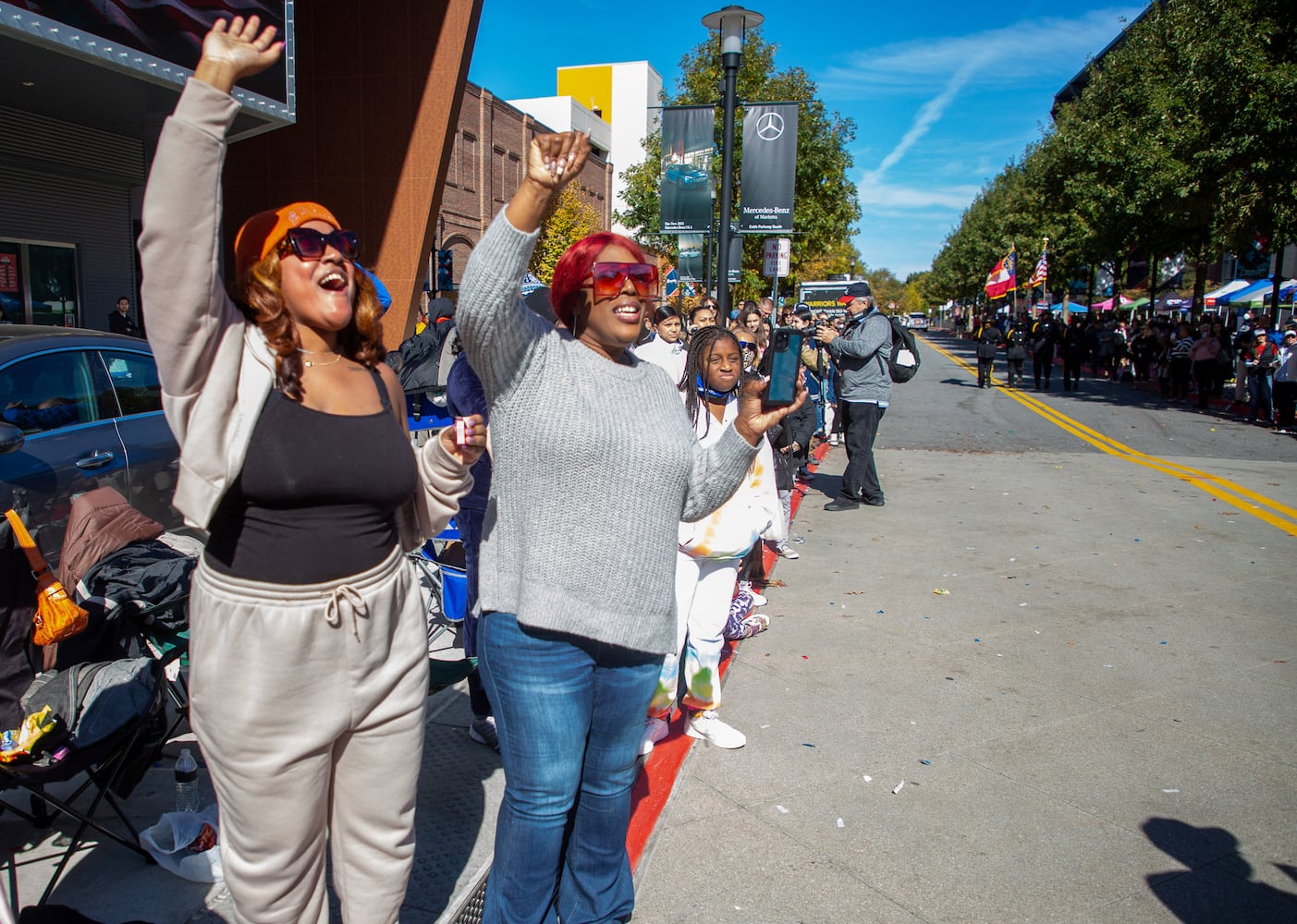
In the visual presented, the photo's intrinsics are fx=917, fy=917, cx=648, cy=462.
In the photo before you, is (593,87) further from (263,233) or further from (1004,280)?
(263,233)

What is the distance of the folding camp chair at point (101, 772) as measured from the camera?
2.53 meters

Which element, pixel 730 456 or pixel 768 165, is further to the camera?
pixel 768 165

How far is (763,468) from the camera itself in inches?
168

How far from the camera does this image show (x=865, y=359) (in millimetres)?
8500

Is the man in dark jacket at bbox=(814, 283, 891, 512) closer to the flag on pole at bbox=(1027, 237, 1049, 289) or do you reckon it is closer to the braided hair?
the braided hair

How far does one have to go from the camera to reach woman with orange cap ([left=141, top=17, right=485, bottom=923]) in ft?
5.76

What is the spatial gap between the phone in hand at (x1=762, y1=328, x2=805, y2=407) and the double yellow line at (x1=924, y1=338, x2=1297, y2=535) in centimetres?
810

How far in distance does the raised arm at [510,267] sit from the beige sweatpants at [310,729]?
53 centimetres

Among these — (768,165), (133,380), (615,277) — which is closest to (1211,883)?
(615,277)

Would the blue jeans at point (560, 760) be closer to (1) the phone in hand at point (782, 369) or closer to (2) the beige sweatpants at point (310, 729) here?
(2) the beige sweatpants at point (310, 729)

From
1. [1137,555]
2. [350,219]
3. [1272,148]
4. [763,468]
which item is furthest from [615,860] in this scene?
[1272,148]

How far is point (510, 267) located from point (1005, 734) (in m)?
3.39

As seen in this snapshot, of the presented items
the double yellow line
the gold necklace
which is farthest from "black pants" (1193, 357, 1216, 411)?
the gold necklace

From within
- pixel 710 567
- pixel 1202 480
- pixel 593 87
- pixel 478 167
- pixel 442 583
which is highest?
pixel 593 87
